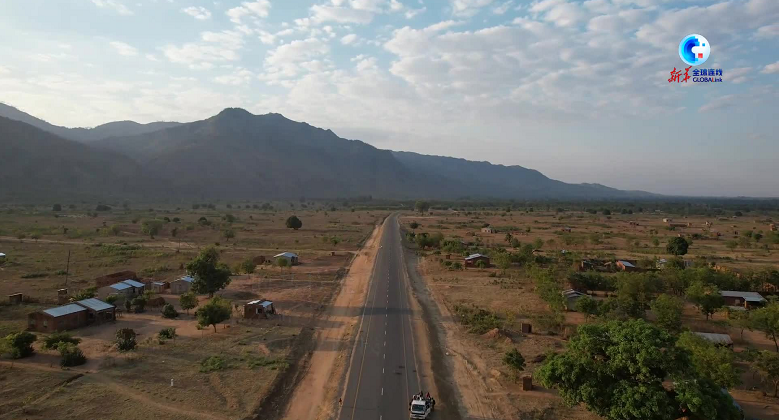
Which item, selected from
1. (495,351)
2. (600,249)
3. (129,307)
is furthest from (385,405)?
(600,249)

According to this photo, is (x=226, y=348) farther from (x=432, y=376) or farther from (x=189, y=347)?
(x=432, y=376)

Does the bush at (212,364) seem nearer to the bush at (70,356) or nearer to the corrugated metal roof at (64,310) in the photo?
the bush at (70,356)

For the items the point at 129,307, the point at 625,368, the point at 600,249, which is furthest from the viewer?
the point at 600,249

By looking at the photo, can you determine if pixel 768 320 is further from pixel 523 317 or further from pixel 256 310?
pixel 256 310

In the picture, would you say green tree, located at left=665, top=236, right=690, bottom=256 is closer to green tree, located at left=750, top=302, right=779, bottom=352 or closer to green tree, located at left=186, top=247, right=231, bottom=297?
green tree, located at left=750, top=302, right=779, bottom=352

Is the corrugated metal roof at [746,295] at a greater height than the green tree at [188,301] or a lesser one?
greater

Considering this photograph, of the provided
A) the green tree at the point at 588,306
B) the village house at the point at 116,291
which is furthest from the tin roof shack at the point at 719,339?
the village house at the point at 116,291
